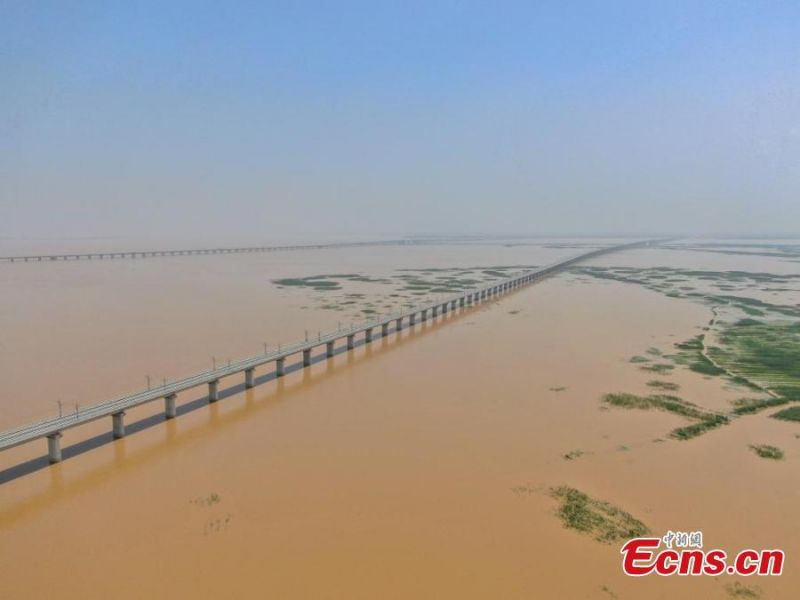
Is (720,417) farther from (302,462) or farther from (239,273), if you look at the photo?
(239,273)

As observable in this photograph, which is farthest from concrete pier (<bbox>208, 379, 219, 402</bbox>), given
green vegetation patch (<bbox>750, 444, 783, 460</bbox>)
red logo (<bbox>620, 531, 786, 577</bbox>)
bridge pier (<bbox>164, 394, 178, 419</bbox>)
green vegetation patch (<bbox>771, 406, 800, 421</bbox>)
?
green vegetation patch (<bbox>771, 406, 800, 421</bbox>)

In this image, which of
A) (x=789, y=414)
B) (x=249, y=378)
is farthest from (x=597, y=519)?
(x=249, y=378)

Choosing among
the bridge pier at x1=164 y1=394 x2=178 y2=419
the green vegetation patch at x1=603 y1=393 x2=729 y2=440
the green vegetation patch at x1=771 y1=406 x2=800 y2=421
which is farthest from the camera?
the green vegetation patch at x1=771 y1=406 x2=800 y2=421

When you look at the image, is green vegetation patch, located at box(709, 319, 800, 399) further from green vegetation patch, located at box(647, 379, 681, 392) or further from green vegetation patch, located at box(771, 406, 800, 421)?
green vegetation patch, located at box(647, 379, 681, 392)

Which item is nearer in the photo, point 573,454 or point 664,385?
point 573,454

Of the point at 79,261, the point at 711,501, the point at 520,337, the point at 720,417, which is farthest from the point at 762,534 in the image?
the point at 79,261

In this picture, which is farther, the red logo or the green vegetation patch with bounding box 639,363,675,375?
the green vegetation patch with bounding box 639,363,675,375

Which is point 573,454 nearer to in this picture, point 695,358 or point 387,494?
point 387,494
